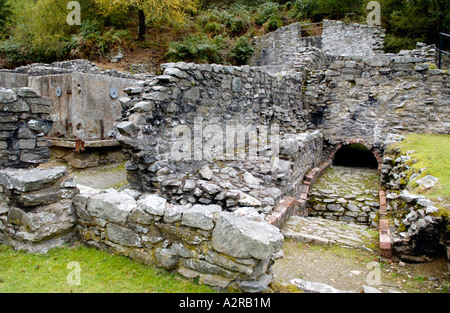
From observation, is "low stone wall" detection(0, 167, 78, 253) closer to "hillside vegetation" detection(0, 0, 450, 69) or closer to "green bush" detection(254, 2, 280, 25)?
"hillside vegetation" detection(0, 0, 450, 69)

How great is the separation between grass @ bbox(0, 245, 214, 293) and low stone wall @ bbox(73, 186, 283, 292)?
0.11 meters

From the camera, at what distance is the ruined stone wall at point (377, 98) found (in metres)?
10.6

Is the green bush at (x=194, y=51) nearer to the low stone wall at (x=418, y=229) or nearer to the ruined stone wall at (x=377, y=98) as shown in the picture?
the ruined stone wall at (x=377, y=98)

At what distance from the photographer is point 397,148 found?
8.35m

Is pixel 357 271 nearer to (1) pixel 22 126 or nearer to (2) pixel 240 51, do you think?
(1) pixel 22 126

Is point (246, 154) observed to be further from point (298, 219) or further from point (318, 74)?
point (318, 74)

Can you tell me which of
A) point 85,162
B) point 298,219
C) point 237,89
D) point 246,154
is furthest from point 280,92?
point 85,162

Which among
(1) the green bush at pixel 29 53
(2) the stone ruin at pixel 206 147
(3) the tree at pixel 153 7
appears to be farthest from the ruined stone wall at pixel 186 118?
(1) the green bush at pixel 29 53

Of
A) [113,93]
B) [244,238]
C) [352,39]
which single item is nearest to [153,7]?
[113,93]

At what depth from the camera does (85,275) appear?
3225 mm

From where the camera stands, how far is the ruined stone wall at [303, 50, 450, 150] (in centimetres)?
1065

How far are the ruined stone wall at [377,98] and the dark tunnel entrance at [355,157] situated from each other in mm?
1251

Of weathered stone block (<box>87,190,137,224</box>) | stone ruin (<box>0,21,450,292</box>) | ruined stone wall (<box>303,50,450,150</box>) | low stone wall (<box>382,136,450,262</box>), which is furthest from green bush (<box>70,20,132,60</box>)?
low stone wall (<box>382,136,450,262</box>)
